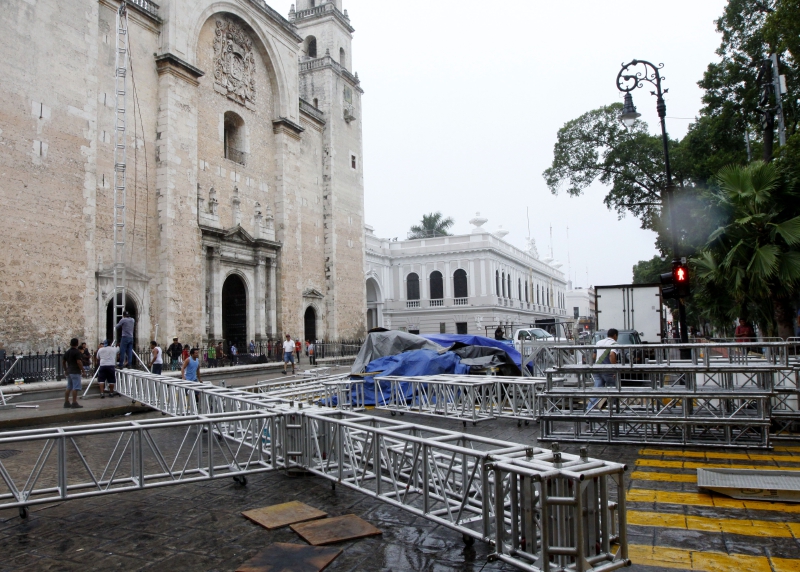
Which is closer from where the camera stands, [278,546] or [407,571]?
[407,571]

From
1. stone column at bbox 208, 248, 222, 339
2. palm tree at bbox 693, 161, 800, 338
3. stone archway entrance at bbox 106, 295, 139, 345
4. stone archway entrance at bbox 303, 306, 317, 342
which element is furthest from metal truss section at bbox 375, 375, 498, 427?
stone archway entrance at bbox 303, 306, 317, 342

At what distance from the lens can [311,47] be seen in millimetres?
38562

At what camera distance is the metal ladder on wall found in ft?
69.3

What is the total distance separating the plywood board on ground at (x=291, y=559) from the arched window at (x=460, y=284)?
151 feet

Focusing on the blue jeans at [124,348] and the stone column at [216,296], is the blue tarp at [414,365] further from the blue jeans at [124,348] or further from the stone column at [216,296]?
the stone column at [216,296]

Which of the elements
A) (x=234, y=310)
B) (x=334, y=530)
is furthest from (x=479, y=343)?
(x=234, y=310)

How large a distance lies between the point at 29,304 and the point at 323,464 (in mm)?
15826

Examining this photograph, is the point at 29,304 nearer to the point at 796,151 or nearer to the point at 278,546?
the point at 278,546

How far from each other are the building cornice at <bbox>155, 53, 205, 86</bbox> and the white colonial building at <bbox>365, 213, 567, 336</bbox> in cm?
2549

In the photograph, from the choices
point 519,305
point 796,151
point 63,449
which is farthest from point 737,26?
point 519,305

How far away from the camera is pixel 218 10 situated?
1061 inches

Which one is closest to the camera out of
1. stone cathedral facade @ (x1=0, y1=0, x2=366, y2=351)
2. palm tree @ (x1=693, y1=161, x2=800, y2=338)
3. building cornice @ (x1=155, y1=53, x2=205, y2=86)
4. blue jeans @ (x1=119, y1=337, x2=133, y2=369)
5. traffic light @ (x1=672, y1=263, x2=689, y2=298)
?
palm tree @ (x1=693, y1=161, x2=800, y2=338)

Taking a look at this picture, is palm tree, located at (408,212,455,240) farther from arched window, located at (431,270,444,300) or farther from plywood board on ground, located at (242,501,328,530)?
plywood board on ground, located at (242,501,328,530)

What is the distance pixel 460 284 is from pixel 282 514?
150 feet
